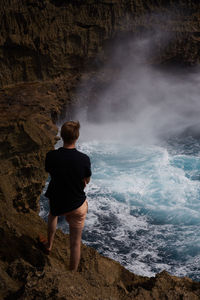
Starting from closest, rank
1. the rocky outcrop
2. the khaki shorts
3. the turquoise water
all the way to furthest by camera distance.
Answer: the khaki shorts → the turquoise water → the rocky outcrop

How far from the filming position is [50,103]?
6.41m

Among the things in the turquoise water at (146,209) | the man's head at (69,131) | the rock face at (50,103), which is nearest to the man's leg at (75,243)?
the rock face at (50,103)

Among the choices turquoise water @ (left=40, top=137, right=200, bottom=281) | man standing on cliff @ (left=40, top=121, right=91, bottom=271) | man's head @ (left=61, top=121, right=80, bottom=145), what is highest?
man's head @ (left=61, top=121, right=80, bottom=145)

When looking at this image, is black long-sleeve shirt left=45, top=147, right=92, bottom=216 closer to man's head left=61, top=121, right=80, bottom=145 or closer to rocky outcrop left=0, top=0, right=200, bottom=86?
man's head left=61, top=121, right=80, bottom=145

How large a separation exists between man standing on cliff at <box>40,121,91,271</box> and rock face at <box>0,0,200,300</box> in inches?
16.4

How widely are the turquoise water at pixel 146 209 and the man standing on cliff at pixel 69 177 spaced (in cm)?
314

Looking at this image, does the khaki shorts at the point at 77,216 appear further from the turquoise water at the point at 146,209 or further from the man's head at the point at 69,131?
the turquoise water at the point at 146,209

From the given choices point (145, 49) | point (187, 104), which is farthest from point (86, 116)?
point (187, 104)

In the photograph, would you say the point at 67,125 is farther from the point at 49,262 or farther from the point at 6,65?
the point at 6,65

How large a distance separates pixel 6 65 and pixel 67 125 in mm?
9067

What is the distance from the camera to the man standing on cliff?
217 centimetres

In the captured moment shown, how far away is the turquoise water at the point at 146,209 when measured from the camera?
526cm

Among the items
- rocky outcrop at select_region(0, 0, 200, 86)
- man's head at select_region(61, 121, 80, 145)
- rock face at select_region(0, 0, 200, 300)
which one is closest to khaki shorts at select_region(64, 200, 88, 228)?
rock face at select_region(0, 0, 200, 300)

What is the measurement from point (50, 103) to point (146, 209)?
11.1 ft
